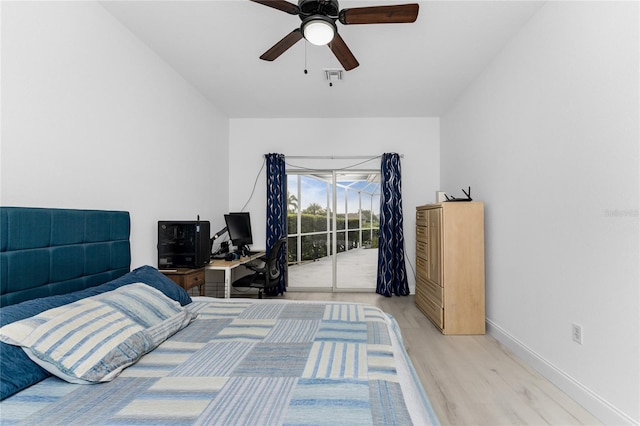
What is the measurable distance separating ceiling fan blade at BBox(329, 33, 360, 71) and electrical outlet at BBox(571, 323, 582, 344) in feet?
7.96

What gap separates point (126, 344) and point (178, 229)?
198 centimetres

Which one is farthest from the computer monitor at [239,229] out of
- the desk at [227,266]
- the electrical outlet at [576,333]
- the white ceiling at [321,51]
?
the electrical outlet at [576,333]

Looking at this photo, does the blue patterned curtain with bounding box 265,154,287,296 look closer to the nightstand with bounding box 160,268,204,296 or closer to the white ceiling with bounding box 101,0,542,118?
the white ceiling with bounding box 101,0,542,118

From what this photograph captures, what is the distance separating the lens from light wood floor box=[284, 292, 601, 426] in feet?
6.44

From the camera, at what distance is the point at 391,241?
198 inches

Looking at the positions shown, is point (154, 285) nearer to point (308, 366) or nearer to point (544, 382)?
point (308, 366)

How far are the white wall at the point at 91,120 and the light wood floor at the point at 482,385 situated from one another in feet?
8.86

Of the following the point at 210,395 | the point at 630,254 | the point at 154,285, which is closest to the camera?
the point at 210,395

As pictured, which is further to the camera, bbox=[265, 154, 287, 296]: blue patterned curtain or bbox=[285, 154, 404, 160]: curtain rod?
bbox=[285, 154, 404, 160]: curtain rod

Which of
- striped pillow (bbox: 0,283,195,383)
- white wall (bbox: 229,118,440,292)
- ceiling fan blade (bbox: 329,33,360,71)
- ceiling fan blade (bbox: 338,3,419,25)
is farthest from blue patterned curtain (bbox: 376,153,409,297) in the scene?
striped pillow (bbox: 0,283,195,383)

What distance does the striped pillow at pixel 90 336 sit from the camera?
1.25m

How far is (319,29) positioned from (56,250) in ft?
6.90

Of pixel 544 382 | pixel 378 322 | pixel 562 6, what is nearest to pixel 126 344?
pixel 378 322

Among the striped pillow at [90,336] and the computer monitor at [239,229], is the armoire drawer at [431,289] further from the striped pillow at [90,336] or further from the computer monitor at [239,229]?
the striped pillow at [90,336]
